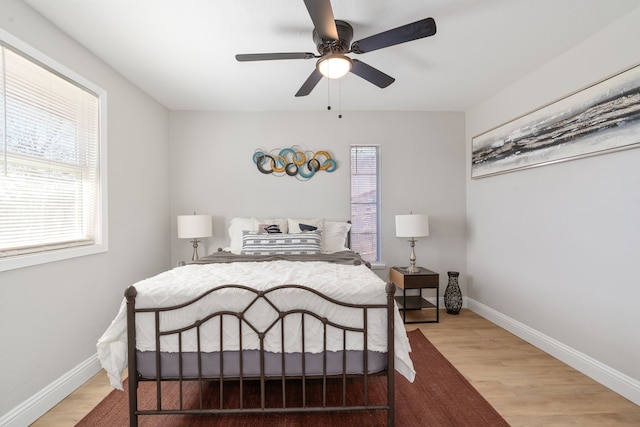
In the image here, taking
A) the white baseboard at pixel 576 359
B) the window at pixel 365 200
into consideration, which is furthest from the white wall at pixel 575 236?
the window at pixel 365 200

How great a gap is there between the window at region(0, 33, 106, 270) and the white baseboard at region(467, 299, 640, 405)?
12.9 feet

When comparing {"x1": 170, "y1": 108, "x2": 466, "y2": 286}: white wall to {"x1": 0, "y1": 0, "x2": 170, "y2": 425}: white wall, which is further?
{"x1": 170, "y1": 108, "x2": 466, "y2": 286}: white wall

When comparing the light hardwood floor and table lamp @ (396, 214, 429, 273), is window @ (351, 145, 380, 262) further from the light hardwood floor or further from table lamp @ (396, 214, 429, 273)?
the light hardwood floor

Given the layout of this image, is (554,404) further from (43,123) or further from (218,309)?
(43,123)

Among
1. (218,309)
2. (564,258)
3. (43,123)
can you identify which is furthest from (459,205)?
(43,123)

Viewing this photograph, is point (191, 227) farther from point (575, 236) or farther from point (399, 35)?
point (575, 236)

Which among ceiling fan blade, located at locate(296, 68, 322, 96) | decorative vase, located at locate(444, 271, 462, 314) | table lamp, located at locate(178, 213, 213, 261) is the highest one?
ceiling fan blade, located at locate(296, 68, 322, 96)

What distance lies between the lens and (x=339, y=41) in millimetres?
2023

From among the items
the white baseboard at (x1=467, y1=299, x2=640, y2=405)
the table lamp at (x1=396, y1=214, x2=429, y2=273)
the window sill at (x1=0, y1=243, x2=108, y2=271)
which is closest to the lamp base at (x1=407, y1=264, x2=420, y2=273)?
the table lamp at (x1=396, y1=214, x2=429, y2=273)

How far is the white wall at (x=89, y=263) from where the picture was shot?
187cm

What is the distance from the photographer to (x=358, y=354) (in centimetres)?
180

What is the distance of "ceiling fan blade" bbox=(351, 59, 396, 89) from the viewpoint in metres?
2.25

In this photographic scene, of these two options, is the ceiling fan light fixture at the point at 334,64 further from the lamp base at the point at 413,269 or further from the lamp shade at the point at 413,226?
the lamp base at the point at 413,269

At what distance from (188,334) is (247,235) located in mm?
1596
